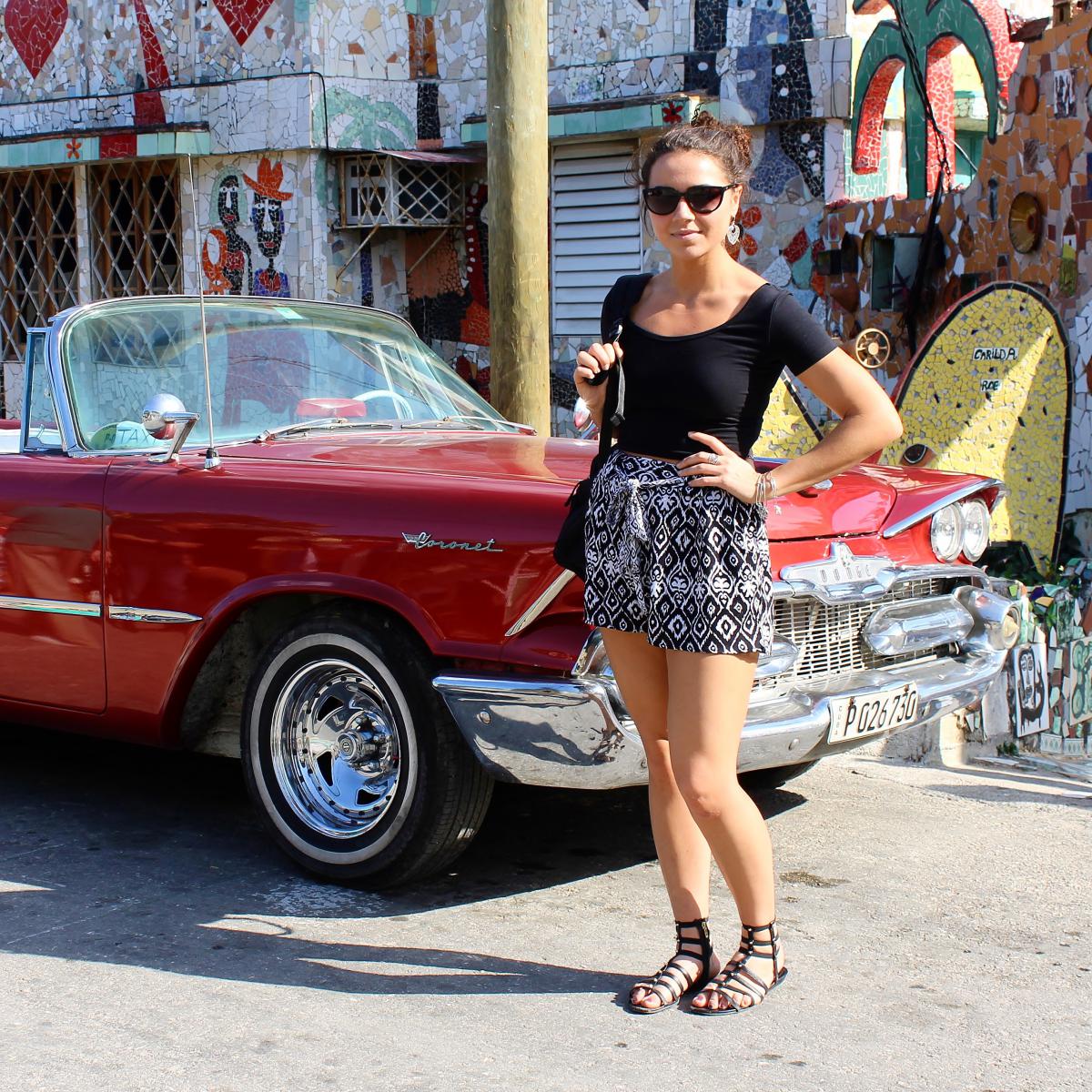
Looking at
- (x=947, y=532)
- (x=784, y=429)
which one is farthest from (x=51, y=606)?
(x=784, y=429)

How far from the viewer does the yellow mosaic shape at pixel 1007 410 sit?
737 centimetres

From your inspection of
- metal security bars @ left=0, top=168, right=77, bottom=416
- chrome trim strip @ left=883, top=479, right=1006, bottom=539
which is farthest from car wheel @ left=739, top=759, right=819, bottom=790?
metal security bars @ left=0, top=168, right=77, bottom=416

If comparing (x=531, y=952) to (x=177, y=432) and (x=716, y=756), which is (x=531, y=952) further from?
(x=177, y=432)

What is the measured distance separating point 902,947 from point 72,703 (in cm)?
246

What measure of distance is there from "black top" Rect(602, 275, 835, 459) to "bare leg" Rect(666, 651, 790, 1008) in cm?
44

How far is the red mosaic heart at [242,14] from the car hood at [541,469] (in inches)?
336

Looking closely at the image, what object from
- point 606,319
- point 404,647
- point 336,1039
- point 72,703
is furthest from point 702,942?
point 72,703

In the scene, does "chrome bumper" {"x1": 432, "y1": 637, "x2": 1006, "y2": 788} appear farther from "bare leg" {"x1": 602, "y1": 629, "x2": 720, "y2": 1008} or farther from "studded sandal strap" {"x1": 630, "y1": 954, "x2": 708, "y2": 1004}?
"studded sandal strap" {"x1": 630, "y1": 954, "x2": 708, "y2": 1004}

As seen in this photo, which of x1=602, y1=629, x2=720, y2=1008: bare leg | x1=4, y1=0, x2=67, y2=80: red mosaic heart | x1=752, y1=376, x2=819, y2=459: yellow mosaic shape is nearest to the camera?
x1=602, y1=629, x2=720, y2=1008: bare leg

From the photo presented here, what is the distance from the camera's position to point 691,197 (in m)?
3.28

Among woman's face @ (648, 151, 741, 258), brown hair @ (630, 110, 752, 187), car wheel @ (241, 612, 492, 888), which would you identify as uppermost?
brown hair @ (630, 110, 752, 187)

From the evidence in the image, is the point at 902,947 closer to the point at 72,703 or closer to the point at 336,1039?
the point at 336,1039

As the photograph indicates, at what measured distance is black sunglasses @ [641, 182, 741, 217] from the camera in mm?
3277

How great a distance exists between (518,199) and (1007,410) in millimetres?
2671
